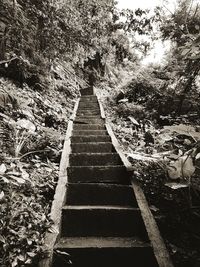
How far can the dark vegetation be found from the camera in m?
3.18

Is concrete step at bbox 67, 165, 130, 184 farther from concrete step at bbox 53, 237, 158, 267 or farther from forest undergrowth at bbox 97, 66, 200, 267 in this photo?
concrete step at bbox 53, 237, 158, 267

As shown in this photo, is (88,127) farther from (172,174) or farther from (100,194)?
(172,174)

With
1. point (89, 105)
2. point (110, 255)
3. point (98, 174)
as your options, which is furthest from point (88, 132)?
point (89, 105)

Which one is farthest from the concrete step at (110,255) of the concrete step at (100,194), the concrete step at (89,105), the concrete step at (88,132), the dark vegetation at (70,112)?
the concrete step at (89,105)

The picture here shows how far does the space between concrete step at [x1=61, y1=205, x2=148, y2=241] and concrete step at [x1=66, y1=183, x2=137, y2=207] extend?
1.29 feet

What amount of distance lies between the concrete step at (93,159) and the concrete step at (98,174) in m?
0.45

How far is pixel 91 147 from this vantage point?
239 inches

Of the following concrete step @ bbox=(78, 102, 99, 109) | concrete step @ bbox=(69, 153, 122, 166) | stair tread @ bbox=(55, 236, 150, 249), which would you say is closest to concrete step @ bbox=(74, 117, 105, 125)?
concrete step @ bbox=(78, 102, 99, 109)

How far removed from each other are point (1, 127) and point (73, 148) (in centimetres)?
156

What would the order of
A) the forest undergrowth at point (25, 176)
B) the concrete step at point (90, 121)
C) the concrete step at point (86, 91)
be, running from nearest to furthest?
1. the forest undergrowth at point (25, 176)
2. the concrete step at point (90, 121)
3. the concrete step at point (86, 91)

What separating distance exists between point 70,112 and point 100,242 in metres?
6.91

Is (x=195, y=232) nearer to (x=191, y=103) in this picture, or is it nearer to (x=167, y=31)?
(x=191, y=103)

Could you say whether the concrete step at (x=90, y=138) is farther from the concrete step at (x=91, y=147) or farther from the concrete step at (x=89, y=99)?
the concrete step at (x=89, y=99)

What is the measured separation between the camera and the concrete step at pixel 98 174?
4.78 m
